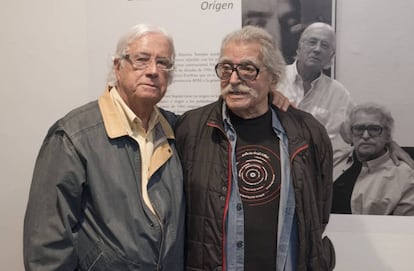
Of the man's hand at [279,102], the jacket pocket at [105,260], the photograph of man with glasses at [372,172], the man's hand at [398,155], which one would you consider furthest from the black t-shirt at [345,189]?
the jacket pocket at [105,260]

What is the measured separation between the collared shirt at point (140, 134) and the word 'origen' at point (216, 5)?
668mm

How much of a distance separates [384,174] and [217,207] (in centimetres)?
79

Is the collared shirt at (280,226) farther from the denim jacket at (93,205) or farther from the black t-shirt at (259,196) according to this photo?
the denim jacket at (93,205)

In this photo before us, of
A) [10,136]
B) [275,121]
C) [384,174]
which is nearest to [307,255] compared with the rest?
[275,121]

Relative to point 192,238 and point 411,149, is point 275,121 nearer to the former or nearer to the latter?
point 192,238

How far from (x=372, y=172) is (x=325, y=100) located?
0.35 metres

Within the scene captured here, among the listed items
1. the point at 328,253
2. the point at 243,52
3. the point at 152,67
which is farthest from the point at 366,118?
the point at 152,67

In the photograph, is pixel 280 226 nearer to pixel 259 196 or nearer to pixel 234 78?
pixel 259 196

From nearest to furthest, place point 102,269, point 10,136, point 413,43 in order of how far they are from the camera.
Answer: point 102,269 → point 413,43 → point 10,136

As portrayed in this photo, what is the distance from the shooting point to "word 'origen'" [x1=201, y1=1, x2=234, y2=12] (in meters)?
1.65

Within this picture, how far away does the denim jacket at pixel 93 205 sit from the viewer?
1071 millimetres

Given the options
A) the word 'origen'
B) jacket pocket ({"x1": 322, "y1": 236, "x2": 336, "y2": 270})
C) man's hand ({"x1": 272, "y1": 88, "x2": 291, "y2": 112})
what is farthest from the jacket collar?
jacket pocket ({"x1": 322, "y1": 236, "x2": 336, "y2": 270})

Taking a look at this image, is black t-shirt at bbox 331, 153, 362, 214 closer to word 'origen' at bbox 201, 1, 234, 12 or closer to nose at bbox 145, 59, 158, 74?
word 'origen' at bbox 201, 1, 234, 12

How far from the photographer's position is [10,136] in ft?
6.07
